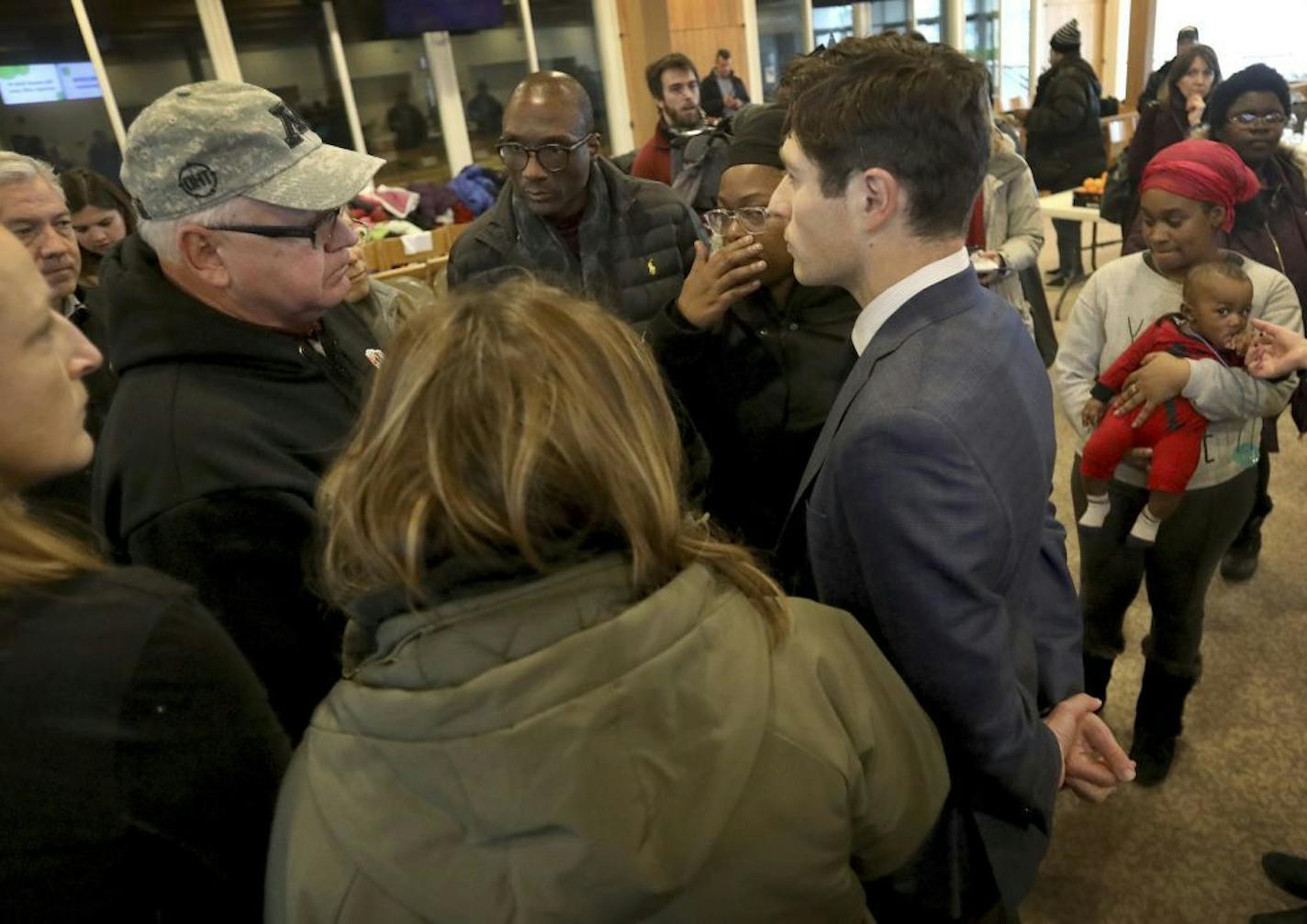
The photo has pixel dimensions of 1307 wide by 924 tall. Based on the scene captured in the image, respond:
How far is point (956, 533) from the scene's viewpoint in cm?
95

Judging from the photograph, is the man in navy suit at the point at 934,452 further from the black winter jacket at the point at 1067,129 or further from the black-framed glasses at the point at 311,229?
the black winter jacket at the point at 1067,129

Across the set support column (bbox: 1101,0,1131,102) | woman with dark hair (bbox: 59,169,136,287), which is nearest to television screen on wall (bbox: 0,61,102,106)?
woman with dark hair (bbox: 59,169,136,287)

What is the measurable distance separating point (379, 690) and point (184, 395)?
691mm

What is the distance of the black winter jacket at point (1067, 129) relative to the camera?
550cm

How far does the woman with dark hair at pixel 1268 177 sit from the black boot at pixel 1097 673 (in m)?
0.70

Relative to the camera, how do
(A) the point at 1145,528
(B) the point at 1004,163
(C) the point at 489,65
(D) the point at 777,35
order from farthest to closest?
1. (D) the point at 777,35
2. (C) the point at 489,65
3. (B) the point at 1004,163
4. (A) the point at 1145,528

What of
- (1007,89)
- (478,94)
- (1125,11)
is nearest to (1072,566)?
(478,94)

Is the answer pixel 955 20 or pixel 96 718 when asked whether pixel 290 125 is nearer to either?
pixel 96 718

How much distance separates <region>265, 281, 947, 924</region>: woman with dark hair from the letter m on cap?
0.70 metres

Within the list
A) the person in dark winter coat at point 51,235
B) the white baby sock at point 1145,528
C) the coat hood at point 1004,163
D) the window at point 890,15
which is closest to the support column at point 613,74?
the window at point 890,15

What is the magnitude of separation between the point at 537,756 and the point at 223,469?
70cm

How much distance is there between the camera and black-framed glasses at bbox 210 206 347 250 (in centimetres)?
120

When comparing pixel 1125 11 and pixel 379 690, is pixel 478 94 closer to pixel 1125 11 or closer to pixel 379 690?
pixel 379 690

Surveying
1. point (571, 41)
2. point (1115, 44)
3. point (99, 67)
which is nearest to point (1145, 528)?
point (99, 67)
